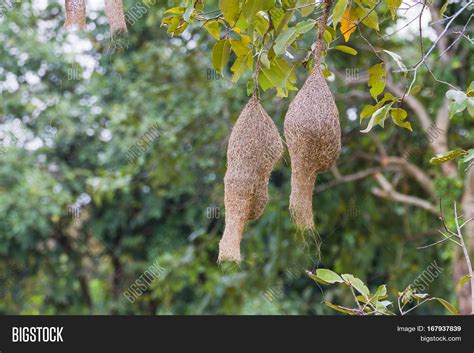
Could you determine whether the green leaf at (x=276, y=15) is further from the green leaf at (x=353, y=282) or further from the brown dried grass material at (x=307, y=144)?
the green leaf at (x=353, y=282)

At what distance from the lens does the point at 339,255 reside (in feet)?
19.1

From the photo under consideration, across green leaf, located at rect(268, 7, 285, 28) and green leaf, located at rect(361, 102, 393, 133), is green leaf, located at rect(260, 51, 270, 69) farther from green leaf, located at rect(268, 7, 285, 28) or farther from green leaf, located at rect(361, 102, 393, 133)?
green leaf, located at rect(361, 102, 393, 133)

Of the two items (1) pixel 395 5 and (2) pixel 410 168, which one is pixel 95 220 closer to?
(2) pixel 410 168

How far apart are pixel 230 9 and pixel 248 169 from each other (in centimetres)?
39

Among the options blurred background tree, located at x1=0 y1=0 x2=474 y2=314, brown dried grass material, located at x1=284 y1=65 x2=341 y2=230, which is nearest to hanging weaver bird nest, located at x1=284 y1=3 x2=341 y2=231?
brown dried grass material, located at x1=284 y1=65 x2=341 y2=230

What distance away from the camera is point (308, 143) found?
185cm

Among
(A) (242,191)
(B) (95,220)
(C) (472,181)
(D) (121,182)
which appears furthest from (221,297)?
(A) (242,191)

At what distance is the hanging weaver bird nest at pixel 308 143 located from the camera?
185 cm

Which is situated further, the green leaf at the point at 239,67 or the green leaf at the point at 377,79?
the green leaf at the point at 377,79

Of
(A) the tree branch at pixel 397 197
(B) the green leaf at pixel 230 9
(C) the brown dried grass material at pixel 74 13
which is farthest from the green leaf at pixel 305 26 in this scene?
(A) the tree branch at pixel 397 197

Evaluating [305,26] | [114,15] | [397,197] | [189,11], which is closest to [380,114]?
[305,26]

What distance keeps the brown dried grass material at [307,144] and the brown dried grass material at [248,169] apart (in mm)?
112

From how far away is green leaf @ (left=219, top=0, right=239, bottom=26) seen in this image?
183cm

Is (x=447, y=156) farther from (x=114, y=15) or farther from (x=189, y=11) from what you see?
(x=114, y=15)
